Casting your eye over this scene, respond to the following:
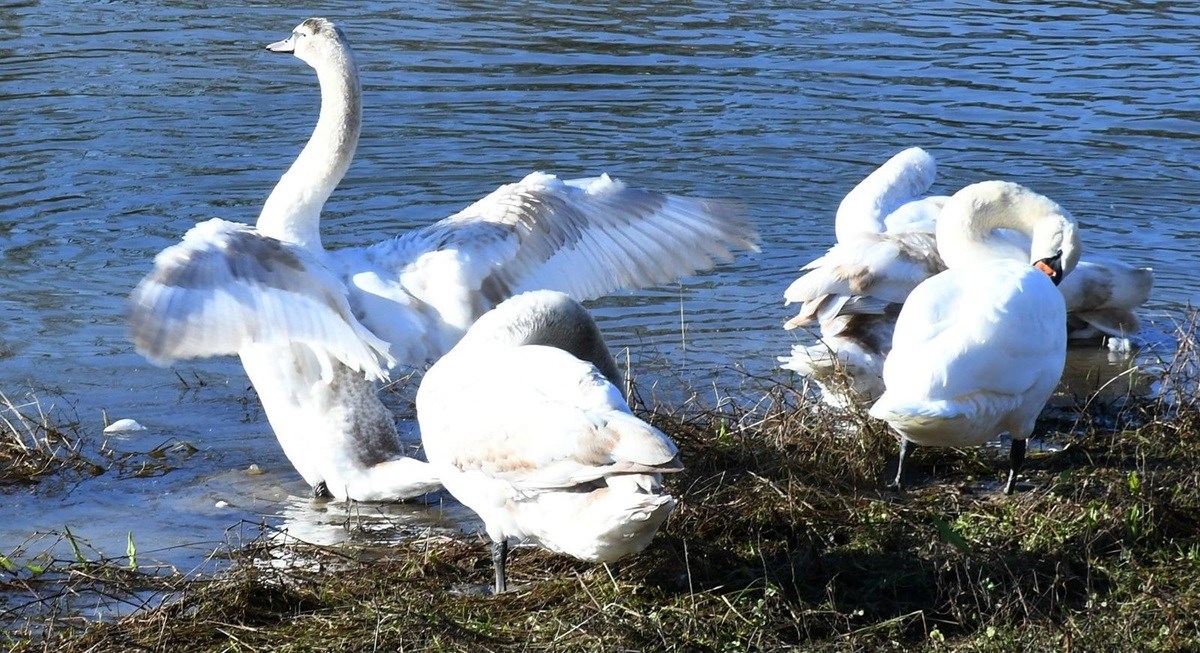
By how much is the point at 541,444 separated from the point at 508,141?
6609 mm

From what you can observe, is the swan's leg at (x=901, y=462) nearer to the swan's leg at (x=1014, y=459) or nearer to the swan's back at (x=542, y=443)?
the swan's leg at (x=1014, y=459)

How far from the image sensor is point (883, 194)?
794 centimetres

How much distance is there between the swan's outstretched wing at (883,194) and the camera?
7.86 m

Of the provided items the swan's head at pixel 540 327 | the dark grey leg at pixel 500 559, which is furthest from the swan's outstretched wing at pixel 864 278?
the dark grey leg at pixel 500 559

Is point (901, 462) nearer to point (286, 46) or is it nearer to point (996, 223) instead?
point (996, 223)

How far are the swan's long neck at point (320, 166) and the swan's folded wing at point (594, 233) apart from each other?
0.48 metres

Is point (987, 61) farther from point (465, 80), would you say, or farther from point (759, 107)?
point (465, 80)

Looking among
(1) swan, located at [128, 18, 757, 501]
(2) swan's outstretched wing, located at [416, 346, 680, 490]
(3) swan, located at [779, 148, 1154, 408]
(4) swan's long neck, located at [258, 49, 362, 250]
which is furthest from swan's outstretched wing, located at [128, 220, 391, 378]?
(3) swan, located at [779, 148, 1154, 408]

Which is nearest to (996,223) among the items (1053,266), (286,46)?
(1053,266)

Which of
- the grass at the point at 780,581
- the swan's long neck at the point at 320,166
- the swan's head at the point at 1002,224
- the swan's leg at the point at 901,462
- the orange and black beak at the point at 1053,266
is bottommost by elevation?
the swan's leg at the point at 901,462

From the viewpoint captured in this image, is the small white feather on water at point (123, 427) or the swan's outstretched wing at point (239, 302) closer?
the swan's outstretched wing at point (239, 302)

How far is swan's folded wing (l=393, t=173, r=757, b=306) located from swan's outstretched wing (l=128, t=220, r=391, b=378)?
676 mm

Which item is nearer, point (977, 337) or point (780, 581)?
point (780, 581)

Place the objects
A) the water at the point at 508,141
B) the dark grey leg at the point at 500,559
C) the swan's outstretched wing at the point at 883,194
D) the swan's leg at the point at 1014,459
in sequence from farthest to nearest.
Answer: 1. the swan's outstretched wing at the point at 883,194
2. the water at the point at 508,141
3. the swan's leg at the point at 1014,459
4. the dark grey leg at the point at 500,559
